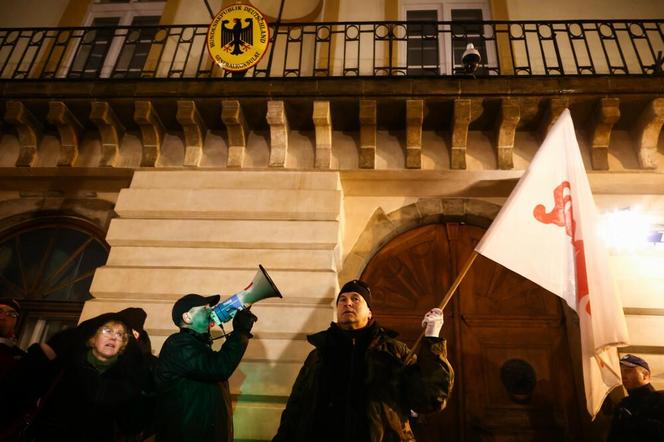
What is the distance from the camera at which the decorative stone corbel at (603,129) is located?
5262 mm

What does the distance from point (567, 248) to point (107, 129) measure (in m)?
5.99

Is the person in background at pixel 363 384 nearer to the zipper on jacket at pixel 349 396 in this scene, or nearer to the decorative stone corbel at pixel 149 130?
the zipper on jacket at pixel 349 396

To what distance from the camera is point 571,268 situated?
3.18 m

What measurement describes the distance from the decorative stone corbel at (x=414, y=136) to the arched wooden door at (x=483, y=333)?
3.19ft

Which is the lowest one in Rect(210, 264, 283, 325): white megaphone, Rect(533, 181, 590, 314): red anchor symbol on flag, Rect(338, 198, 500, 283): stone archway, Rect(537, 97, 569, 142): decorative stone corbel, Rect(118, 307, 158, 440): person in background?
Rect(118, 307, 158, 440): person in background

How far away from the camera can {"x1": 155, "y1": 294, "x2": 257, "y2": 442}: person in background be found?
293 centimetres

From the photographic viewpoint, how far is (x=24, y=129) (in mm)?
6176

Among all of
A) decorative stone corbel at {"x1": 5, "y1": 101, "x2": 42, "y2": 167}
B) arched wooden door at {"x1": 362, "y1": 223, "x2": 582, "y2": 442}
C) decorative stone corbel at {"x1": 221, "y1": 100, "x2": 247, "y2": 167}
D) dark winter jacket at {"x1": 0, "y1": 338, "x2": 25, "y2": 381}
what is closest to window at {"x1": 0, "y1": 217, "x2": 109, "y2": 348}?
decorative stone corbel at {"x1": 5, "y1": 101, "x2": 42, "y2": 167}

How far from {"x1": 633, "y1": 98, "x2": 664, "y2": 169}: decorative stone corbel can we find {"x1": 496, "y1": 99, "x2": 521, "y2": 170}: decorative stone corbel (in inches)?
62.0

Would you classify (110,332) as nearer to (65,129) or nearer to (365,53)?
(65,129)

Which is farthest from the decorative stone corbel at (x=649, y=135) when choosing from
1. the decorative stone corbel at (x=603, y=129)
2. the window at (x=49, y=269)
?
the window at (x=49, y=269)

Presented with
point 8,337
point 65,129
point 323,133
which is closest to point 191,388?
point 8,337

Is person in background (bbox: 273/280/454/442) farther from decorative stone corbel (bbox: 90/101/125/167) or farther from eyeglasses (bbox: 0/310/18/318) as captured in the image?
decorative stone corbel (bbox: 90/101/125/167)

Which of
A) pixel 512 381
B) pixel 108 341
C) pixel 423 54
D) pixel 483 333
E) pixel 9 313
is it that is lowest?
pixel 108 341
